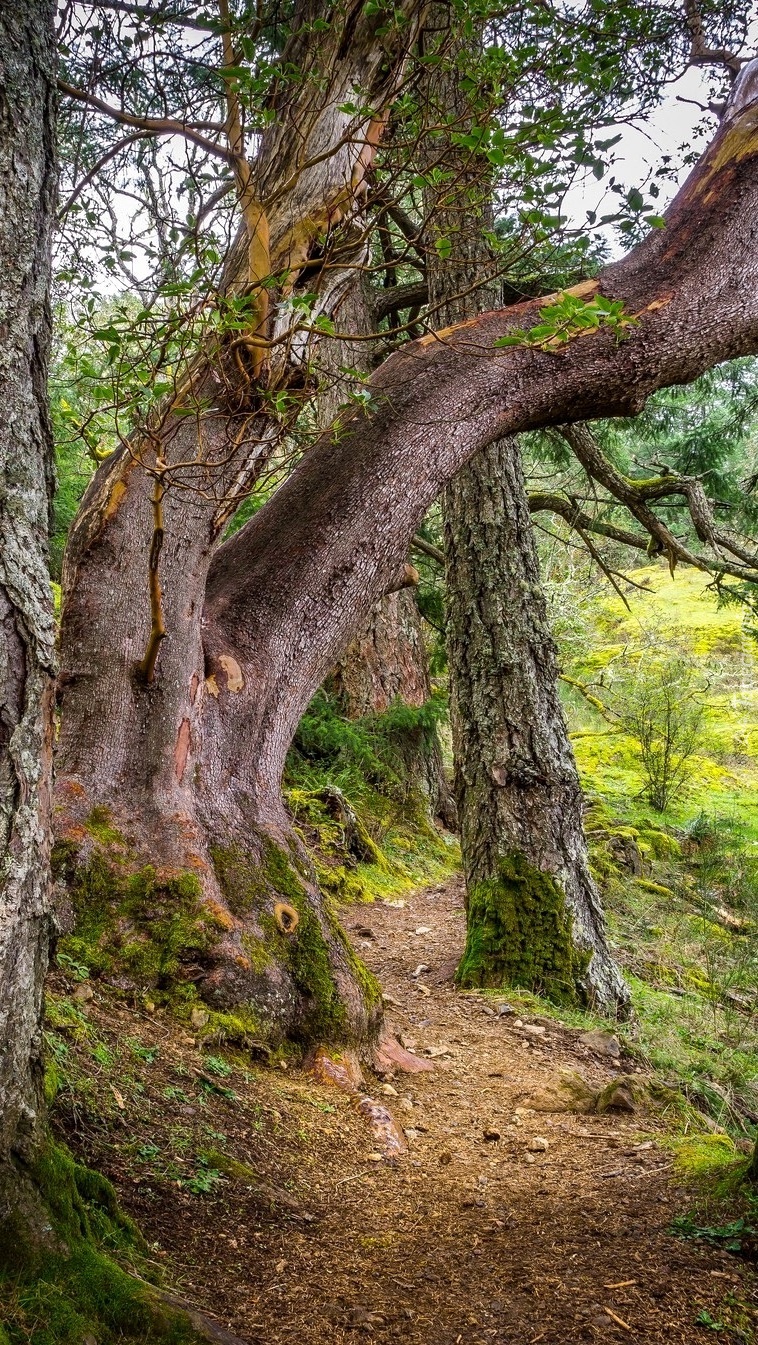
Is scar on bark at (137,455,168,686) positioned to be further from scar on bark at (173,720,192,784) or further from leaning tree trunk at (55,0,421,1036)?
scar on bark at (173,720,192,784)


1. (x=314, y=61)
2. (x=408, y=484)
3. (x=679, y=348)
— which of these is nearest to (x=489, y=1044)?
(x=408, y=484)

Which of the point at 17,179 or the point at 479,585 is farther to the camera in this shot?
the point at 479,585

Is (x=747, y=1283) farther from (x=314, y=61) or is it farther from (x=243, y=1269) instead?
(x=314, y=61)

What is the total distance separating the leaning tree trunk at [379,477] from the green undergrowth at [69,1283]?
1662 millimetres

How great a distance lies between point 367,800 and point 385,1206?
6370mm

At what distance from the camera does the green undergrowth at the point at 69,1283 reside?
49.2 inches

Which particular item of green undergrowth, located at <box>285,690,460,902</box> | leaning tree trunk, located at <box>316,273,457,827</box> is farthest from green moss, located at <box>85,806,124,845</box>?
leaning tree trunk, located at <box>316,273,457,827</box>

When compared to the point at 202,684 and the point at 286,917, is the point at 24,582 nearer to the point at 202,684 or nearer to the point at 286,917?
the point at 202,684

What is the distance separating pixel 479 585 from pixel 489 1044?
2.82m

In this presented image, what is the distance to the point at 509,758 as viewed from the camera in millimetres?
5125

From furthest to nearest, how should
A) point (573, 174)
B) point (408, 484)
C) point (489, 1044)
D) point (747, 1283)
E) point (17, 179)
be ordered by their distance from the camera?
point (489, 1044) < point (408, 484) < point (573, 174) < point (747, 1283) < point (17, 179)

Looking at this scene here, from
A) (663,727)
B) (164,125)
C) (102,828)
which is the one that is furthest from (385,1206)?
(663,727)

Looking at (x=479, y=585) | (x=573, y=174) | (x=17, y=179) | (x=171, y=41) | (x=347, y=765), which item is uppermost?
(x=171, y=41)

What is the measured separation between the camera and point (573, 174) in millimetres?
2988
